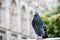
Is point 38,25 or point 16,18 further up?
point 38,25

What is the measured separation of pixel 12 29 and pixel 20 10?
11.6 feet

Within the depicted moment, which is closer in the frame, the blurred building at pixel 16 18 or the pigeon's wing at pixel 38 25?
the pigeon's wing at pixel 38 25

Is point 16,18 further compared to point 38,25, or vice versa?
point 16,18

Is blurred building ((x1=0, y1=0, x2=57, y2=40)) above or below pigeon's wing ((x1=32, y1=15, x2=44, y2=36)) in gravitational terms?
below

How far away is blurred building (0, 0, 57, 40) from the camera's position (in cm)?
2294

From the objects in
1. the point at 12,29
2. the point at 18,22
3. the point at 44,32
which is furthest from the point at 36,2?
the point at 44,32

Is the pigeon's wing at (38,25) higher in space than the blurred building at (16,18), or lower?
higher

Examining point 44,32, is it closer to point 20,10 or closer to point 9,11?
point 9,11

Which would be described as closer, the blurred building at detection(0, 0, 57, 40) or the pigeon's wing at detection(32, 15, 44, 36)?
the pigeon's wing at detection(32, 15, 44, 36)

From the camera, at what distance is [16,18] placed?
2661 cm

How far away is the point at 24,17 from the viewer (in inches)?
1166

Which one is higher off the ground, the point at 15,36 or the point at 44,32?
the point at 44,32

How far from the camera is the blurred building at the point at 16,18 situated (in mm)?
22938

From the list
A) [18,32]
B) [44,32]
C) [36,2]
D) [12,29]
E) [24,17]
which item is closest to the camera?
[44,32]
